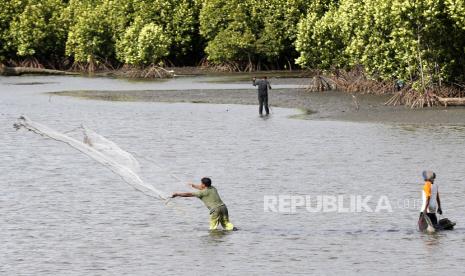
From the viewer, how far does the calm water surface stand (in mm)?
26547

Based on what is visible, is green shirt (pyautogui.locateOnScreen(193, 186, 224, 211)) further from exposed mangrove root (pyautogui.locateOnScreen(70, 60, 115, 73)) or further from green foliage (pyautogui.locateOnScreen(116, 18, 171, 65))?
exposed mangrove root (pyautogui.locateOnScreen(70, 60, 115, 73))

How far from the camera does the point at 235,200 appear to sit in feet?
115

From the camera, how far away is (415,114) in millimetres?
59906

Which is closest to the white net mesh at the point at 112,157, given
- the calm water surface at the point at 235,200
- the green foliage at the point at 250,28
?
the calm water surface at the point at 235,200

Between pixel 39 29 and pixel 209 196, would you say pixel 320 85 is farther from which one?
pixel 39 29

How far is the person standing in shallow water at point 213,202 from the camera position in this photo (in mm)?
28156

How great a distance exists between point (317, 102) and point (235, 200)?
119 feet

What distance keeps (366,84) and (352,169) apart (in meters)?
35.9

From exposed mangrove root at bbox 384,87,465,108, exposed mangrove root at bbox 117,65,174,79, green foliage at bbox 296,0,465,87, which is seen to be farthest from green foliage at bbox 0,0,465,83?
→ exposed mangrove root at bbox 117,65,174,79

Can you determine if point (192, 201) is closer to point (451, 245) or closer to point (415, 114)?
point (451, 245)

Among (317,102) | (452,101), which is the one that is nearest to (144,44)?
(317,102)

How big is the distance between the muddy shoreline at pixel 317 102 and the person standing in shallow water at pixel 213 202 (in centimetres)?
2843

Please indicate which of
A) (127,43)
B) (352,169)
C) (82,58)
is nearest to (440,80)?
(352,169)

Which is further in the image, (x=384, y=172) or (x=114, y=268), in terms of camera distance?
(x=384, y=172)
